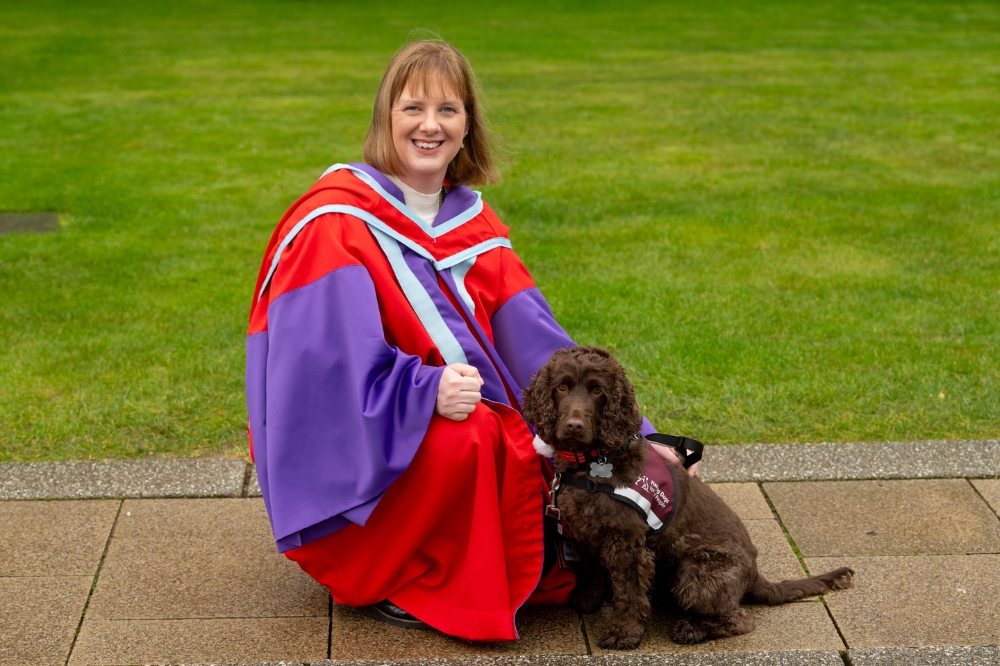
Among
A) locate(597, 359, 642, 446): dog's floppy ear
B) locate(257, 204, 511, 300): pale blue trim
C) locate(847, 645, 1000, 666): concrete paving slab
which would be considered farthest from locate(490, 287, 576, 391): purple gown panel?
locate(847, 645, 1000, 666): concrete paving slab

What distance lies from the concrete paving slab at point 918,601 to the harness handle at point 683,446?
2.14 feet

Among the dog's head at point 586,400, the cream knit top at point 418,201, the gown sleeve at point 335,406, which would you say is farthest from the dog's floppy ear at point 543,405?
the cream knit top at point 418,201

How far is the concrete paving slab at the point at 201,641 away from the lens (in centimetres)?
333

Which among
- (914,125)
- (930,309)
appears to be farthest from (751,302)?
(914,125)

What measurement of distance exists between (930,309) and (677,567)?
403cm

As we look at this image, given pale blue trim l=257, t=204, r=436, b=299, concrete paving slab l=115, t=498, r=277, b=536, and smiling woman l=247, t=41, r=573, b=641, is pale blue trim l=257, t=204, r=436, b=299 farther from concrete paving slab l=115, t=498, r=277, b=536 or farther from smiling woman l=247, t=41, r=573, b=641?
concrete paving slab l=115, t=498, r=277, b=536

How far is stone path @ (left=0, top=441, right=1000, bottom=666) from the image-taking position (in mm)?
3363

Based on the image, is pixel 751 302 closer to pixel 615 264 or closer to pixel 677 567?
pixel 615 264

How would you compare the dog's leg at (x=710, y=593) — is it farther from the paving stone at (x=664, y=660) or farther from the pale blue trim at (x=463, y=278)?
the pale blue trim at (x=463, y=278)

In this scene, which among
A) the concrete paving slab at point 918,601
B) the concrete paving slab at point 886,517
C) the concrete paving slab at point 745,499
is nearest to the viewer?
the concrete paving slab at point 918,601

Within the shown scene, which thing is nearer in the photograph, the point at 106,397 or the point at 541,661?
the point at 541,661

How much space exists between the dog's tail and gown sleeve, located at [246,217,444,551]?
4.11 feet

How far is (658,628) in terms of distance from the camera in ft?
11.5

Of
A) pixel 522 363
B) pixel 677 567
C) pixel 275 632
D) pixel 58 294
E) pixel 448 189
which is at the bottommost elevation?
pixel 58 294
